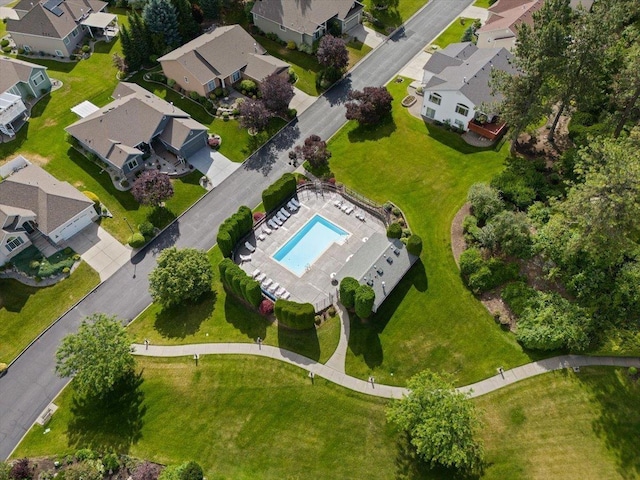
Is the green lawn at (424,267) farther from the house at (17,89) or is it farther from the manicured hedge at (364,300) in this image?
the house at (17,89)

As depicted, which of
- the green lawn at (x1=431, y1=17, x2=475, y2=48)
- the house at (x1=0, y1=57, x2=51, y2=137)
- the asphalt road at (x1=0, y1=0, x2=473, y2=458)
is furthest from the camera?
the green lawn at (x1=431, y1=17, x2=475, y2=48)

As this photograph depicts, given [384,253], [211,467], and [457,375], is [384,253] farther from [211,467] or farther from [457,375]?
[211,467]

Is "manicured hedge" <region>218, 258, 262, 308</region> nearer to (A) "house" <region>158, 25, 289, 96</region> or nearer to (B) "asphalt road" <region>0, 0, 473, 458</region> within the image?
(B) "asphalt road" <region>0, 0, 473, 458</region>

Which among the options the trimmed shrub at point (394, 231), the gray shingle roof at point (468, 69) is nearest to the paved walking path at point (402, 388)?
the trimmed shrub at point (394, 231)

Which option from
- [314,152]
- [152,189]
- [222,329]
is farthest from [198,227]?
[314,152]

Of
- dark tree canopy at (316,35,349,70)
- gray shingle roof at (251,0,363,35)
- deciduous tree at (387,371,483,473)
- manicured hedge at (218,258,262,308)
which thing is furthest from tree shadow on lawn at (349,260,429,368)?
gray shingle roof at (251,0,363,35)

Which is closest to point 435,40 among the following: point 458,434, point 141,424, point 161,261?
point 161,261

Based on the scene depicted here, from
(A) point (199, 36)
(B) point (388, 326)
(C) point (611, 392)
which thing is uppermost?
(A) point (199, 36)
